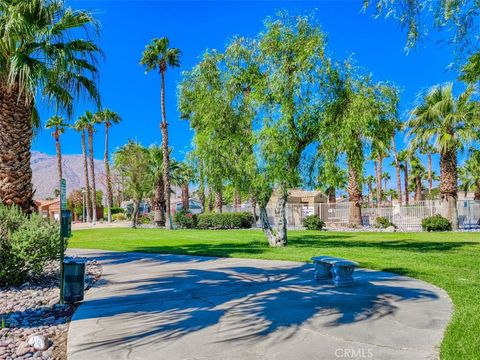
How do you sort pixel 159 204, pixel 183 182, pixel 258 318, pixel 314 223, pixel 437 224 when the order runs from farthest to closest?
pixel 183 182
pixel 159 204
pixel 314 223
pixel 437 224
pixel 258 318

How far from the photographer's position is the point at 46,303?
7.32 meters

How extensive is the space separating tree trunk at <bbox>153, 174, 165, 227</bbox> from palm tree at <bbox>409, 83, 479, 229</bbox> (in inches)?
896

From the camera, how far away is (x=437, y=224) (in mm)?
25516

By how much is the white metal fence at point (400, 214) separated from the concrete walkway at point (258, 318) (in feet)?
70.8

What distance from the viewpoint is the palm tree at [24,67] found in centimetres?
1015

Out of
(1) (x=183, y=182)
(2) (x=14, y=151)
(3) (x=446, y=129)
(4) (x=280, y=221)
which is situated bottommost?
(4) (x=280, y=221)

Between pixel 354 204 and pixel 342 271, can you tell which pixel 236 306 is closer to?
pixel 342 271

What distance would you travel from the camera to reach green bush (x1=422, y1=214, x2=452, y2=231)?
25.5 meters

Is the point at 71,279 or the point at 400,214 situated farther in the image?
the point at 400,214

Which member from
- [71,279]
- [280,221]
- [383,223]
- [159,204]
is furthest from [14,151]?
[159,204]

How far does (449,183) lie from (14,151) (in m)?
24.7

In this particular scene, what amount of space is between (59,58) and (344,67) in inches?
368

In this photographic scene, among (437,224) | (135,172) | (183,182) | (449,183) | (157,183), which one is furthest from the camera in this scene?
(183,182)

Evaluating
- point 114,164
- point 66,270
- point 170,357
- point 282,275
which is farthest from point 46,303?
point 114,164
